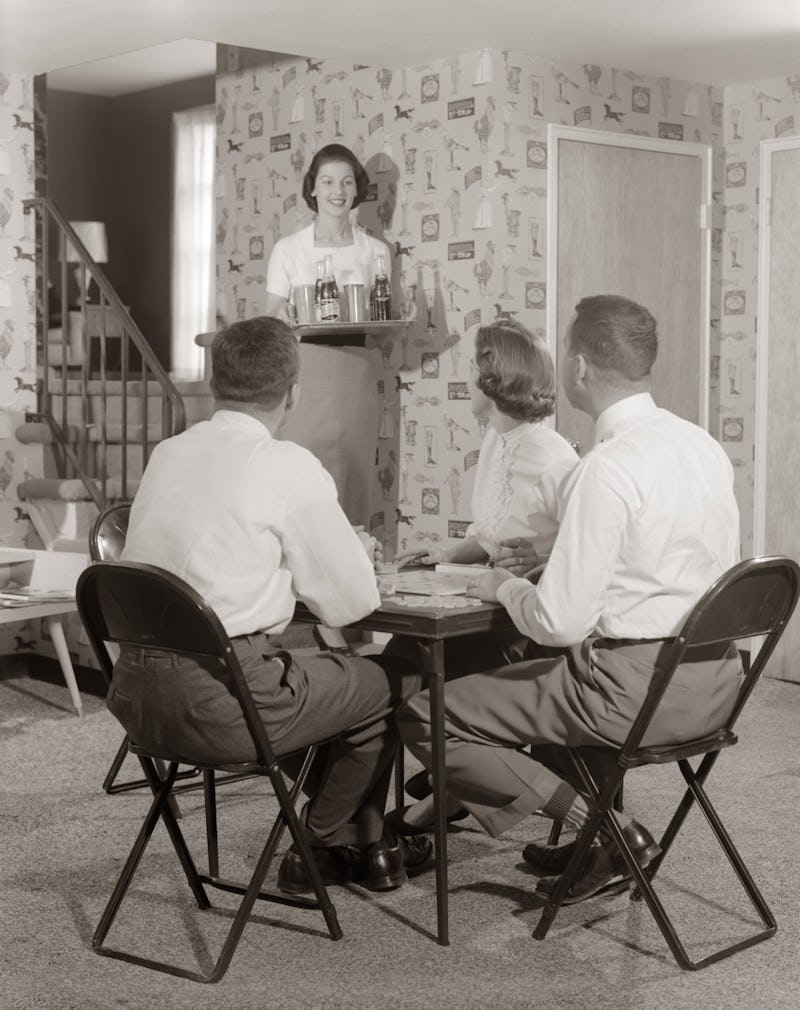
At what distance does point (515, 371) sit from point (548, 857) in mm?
1180

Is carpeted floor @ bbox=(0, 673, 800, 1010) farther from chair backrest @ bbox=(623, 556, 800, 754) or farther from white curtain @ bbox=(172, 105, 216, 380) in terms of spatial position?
white curtain @ bbox=(172, 105, 216, 380)

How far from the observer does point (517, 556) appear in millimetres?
3109

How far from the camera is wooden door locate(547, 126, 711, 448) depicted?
5641mm

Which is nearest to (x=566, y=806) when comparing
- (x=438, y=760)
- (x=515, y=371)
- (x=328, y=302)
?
(x=438, y=760)

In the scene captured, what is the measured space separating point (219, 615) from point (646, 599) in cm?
84

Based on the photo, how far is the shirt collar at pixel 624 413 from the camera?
2.82m

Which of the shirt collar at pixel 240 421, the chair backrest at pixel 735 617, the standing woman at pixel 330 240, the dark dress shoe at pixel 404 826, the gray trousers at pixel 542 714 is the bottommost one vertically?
the dark dress shoe at pixel 404 826

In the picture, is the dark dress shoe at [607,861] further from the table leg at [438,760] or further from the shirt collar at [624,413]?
the shirt collar at [624,413]

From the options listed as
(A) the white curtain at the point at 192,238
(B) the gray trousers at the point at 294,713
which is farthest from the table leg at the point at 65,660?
(A) the white curtain at the point at 192,238

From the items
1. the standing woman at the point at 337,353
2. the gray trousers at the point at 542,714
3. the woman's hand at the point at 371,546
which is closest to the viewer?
the gray trousers at the point at 542,714

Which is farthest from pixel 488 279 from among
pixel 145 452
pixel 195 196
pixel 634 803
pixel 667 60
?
pixel 195 196

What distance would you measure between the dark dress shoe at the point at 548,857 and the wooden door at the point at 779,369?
283 cm

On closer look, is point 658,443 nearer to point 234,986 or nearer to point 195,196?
point 234,986

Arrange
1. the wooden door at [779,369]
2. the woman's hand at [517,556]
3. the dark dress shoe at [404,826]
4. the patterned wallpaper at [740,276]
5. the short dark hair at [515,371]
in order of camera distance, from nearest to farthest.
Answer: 1. the woman's hand at [517,556]
2. the dark dress shoe at [404,826]
3. the short dark hair at [515,371]
4. the wooden door at [779,369]
5. the patterned wallpaper at [740,276]
